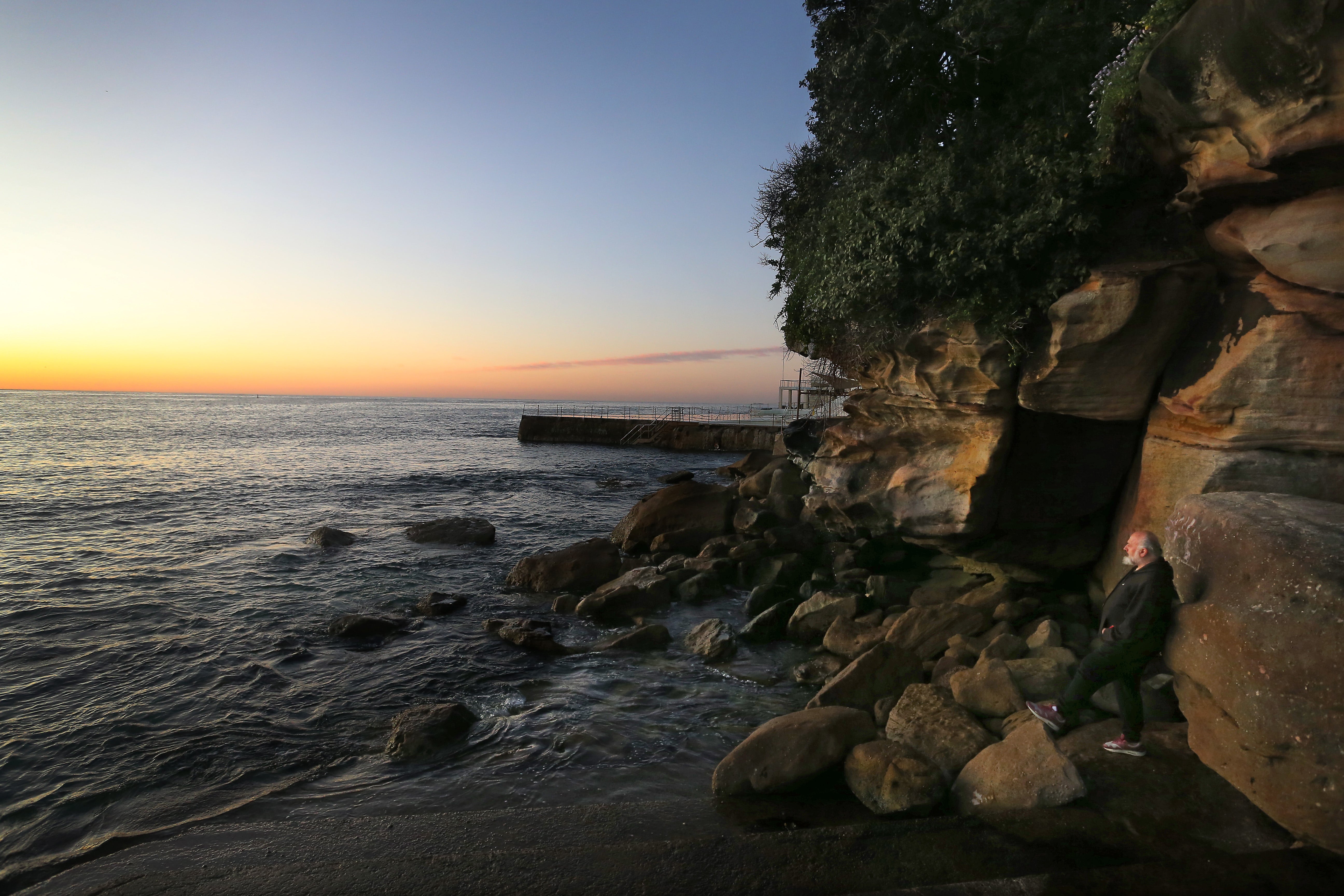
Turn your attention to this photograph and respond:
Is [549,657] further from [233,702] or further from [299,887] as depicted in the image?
[299,887]

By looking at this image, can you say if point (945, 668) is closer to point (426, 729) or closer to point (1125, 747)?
point (1125, 747)

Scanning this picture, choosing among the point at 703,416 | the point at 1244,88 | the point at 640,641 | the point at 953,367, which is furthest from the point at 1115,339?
the point at 703,416

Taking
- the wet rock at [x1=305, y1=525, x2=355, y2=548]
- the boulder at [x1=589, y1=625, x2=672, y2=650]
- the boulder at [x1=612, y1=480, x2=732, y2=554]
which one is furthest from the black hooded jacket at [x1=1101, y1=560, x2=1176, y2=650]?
the wet rock at [x1=305, y1=525, x2=355, y2=548]

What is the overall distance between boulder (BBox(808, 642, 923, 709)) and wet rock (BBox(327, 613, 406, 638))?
7.68m

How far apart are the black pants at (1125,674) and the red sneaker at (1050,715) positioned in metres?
0.44

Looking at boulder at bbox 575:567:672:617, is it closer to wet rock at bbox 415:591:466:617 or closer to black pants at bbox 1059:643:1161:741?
wet rock at bbox 415:591:466:617

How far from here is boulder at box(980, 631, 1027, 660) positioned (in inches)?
301

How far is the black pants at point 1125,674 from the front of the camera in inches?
215

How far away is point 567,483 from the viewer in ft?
110

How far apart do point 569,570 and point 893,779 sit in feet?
31.6

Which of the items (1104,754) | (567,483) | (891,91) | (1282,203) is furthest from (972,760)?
(567,483)

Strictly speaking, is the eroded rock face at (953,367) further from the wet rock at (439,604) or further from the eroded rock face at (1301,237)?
the wet rock at (439,604)

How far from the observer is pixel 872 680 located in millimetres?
7539

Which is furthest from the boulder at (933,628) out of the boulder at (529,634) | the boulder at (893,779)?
the boulder at (529,634)
